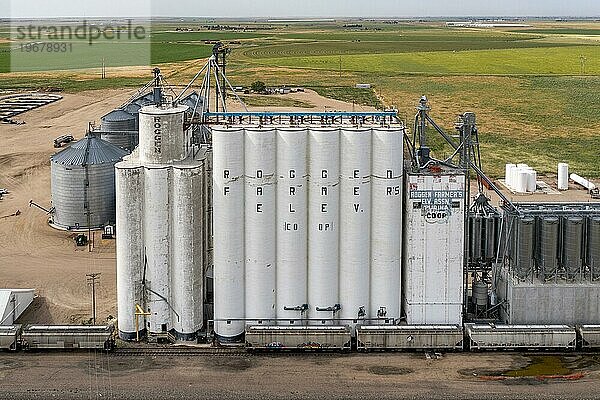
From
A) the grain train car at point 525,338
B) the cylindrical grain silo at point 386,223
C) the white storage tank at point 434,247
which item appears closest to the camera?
the grain train car at point 525,338

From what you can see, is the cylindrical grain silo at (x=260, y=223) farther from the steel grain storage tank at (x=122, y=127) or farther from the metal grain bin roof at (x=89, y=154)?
the steel grain storage tank at (x=122, y=127)

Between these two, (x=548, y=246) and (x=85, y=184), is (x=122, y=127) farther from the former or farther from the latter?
(x=548, y=246)

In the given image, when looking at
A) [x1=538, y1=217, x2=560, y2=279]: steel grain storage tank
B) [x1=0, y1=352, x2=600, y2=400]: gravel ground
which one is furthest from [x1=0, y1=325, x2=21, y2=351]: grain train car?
[x1=538, y1=217, x2=560, y2=279]: steel grain storage tank

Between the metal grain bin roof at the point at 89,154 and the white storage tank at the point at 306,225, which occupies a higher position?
the metal grain bin roof at the point at 89,154

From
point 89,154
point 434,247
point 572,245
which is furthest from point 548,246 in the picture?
point 89,154

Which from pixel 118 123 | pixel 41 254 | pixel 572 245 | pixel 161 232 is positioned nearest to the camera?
pixel 161 232

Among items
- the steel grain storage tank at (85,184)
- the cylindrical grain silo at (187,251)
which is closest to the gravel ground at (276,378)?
the cylindrical grain silo at (187,251)

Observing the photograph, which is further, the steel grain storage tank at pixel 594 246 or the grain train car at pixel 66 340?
Answer: the steel grain storage tank at pixel 594 246

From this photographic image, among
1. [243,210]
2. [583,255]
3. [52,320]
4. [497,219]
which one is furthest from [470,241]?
[52,320]
